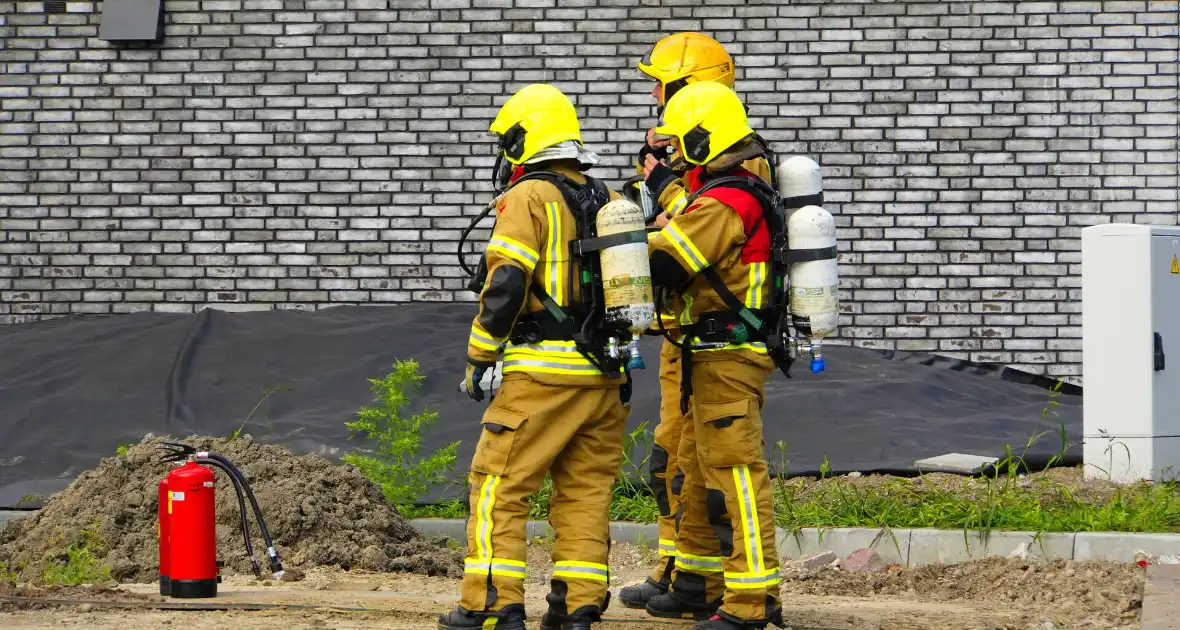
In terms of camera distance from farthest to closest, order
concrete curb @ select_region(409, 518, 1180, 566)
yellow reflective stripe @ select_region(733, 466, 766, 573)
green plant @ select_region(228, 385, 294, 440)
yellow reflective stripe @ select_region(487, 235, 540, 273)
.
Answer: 1. green plant @ select_region(228, 385, 294, 440)
2. concrete curb @ select_region(409, 518, 1180, 566)
3. yellow reflective stripe @ select_region(733, 466, 766, 573)
4. yellow reflective stripe @ select_region(487, 235, 540, 273)

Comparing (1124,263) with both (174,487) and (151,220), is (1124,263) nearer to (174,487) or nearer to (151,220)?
(174,487)

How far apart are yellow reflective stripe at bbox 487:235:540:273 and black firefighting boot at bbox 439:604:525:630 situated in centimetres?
115

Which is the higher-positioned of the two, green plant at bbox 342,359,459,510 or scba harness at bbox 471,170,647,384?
scba harness at bbox 471,170,647,384

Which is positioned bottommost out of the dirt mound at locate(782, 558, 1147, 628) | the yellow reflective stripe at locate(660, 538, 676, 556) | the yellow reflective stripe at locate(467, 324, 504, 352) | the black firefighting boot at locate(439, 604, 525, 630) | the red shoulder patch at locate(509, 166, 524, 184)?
the dirt mound at locate(782, 558, 1147, 628)

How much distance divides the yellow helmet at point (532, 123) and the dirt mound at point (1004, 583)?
238cm

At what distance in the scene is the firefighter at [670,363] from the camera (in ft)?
18.1

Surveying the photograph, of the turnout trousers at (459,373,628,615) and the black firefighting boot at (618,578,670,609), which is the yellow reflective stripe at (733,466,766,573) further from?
the black firefighting boot at (618,578,670,609)

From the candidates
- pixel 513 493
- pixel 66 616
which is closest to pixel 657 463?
pixel 513 493

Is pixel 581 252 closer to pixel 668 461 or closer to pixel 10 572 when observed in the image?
pixel 668 461

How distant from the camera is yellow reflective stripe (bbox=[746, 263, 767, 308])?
5211 millimetres

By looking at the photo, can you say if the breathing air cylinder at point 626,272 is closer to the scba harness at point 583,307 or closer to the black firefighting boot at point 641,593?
the scba harness at point 583,307

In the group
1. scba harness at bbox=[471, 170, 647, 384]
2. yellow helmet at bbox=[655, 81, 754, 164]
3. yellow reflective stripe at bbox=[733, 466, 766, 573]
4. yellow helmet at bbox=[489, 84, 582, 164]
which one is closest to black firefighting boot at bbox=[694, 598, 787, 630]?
yellow reflective stripe at bbox=[733, 466, 766, 573]

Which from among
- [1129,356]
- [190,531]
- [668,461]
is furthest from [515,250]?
[1129,356]

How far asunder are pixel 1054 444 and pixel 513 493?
433 centimetres
